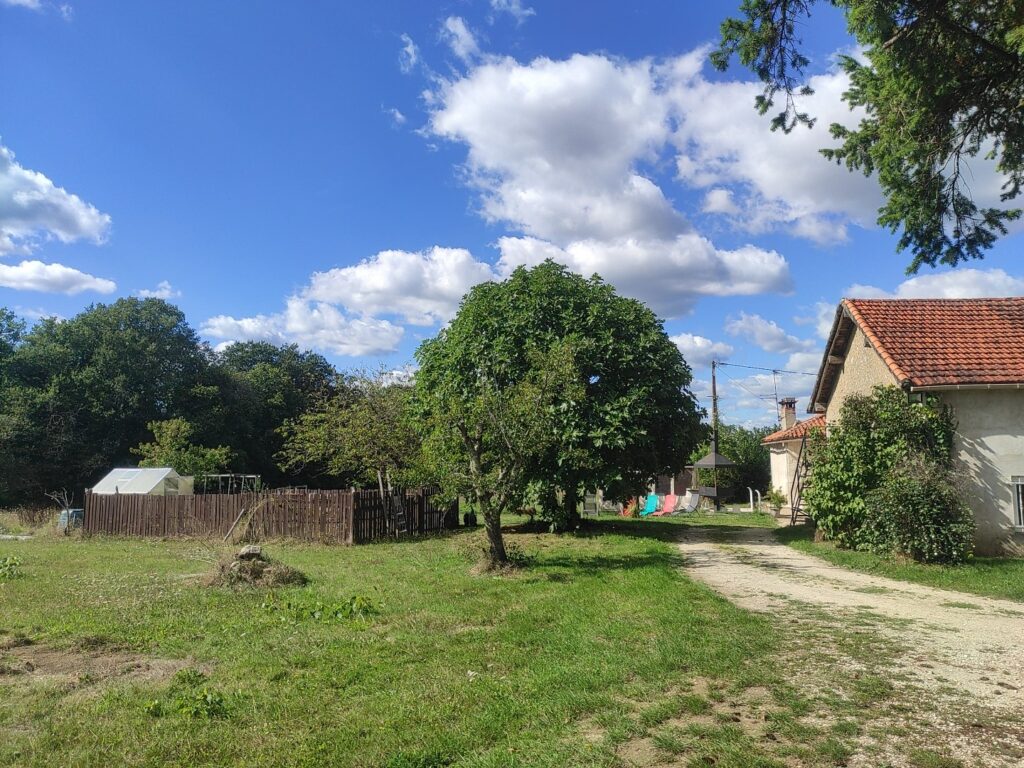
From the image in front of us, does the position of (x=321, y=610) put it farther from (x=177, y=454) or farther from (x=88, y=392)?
(x=88, y=392)

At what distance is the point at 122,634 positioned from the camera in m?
8.14

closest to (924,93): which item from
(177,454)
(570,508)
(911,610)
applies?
(911,610)

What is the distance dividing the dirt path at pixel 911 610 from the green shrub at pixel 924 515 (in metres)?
1.30

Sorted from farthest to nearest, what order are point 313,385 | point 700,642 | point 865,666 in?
point 313,385, point 700,642, point 865,666

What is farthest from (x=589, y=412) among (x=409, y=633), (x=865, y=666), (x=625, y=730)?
(x=625, y=730)

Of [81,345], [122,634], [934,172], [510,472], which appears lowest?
[122,634]

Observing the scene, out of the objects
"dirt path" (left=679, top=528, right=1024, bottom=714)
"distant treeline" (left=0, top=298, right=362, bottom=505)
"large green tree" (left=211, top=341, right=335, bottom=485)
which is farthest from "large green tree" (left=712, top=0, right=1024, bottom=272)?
"large green tree" (left=211, top=341, right=335, bottom=485)

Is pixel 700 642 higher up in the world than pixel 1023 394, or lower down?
lower down

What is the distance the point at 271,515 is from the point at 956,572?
16900 mm

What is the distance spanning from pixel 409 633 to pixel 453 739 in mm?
3364

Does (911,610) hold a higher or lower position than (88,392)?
lower

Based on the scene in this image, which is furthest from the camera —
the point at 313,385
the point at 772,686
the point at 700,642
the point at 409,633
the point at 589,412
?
the point at 313,385

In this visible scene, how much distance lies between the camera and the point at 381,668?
6551 mm

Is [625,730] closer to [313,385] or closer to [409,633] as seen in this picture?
[409,633]
